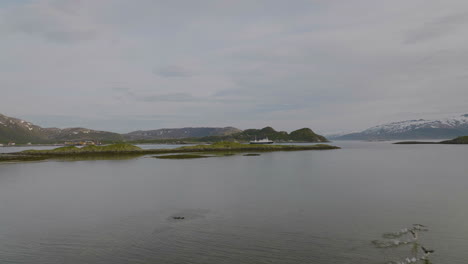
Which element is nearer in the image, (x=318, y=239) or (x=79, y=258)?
(x=79, y=258)

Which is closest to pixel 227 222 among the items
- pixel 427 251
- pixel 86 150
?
pixel 427 251

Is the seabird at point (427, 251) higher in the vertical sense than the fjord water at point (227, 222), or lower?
higher

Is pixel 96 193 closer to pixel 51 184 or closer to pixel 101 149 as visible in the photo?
pixel 51 184

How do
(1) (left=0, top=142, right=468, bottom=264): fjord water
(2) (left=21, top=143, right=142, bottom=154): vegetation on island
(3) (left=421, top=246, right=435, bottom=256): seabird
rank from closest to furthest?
(3) (left=421, top=246, right=435, bottom=256): seabird, (1) (left=0, top=142, right=468, bottom=264): fjord water, (2) (left=21, top=143, right=142, bottom=154): vegetation on island

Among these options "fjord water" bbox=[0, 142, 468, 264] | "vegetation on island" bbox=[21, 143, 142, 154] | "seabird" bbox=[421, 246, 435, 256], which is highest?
"vegetation on island" bbox=[21, 143, 142, 154]

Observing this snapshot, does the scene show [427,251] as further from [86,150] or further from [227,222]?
[86,150]

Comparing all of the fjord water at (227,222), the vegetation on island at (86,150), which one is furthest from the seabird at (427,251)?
the vegetation on island at (86,150)

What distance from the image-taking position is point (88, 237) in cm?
1862

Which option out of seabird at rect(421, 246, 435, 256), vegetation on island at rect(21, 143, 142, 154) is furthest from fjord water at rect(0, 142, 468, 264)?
vegetation on island at rect(21, 143, 142, 154)

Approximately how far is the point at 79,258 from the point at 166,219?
328 inches

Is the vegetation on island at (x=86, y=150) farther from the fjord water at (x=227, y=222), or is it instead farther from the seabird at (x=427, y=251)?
the seabird at (x=427, y=251)

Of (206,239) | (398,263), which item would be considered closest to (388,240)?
(398,263)

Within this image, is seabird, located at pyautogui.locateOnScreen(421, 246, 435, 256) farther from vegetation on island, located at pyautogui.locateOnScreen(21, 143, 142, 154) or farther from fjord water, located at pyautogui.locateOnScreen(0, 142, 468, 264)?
vegetation on island, located at pyautogui.locateOnScreen(21, 143, 142, 154)

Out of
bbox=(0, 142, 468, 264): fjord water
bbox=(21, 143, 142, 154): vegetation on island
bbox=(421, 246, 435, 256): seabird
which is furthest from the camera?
bbox=(21, 143, 142, 154): vegetation on island
